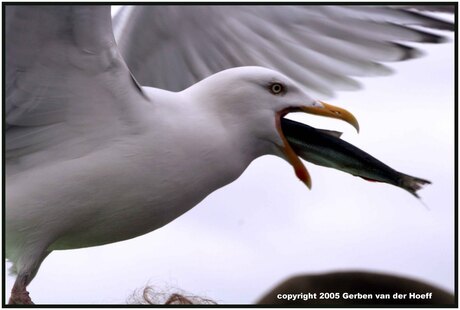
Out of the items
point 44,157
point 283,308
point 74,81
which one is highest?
point 74,81

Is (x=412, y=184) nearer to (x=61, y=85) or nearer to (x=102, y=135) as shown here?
(x=102, y=135)

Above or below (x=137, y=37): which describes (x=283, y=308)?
below

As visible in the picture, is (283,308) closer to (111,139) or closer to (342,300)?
(342,300)

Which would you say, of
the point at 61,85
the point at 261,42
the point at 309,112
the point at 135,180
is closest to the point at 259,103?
the point at 309,112

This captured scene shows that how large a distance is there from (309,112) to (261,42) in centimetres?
65

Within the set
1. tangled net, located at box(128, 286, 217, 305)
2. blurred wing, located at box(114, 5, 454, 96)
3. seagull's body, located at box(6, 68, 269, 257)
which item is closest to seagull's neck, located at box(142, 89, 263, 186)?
seagull's body, located at box(6, 68, 269, 257)

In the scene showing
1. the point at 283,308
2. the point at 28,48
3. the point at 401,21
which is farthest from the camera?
the point at 401,21

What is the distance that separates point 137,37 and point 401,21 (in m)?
0.75

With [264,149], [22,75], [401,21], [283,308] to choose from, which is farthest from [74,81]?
[401,21]

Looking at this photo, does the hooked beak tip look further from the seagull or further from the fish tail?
the fish tail

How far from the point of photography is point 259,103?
257cm

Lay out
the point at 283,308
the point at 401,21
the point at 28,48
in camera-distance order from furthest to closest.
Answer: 1. the point at 401,21
2. the point at 283,308
3. the point at 28,48

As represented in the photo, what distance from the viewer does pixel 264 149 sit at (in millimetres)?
2609

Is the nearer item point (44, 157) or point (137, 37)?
point (44, 157)
